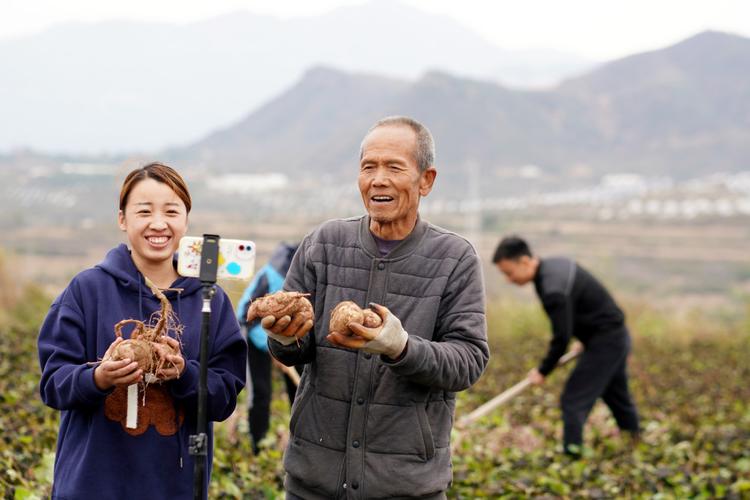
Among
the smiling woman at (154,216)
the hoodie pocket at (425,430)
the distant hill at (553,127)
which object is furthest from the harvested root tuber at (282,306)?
the distant hill at (553,127)

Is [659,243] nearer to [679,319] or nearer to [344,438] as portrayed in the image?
[679,319]

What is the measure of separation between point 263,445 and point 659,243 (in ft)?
103

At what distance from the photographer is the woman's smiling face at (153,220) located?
8.70ft

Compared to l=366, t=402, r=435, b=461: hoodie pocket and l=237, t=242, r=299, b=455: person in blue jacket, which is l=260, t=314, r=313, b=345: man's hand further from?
l=237, t=242, r=299, b=455: person in blue jacket

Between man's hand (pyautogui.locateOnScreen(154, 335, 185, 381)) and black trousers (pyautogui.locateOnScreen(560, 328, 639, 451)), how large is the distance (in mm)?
4034

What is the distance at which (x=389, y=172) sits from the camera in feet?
8.95

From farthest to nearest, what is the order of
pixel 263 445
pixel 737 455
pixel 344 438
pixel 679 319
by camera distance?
pixel 679 319 → pixel 737 455 → pixel 263 445 → pixel 344 438

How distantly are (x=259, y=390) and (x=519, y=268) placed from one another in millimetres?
1807

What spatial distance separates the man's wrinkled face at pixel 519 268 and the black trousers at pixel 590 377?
27.2 inches

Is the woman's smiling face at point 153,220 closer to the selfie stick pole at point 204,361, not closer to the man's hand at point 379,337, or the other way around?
the selfie stick pole at point 204,361

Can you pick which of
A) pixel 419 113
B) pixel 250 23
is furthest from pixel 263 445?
pixel 250 23

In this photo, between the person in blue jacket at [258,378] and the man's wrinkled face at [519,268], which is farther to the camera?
the man's wrinkled face at [519,268]

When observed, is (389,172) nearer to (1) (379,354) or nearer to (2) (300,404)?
(1) (379,354)

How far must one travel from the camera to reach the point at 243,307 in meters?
5.57
